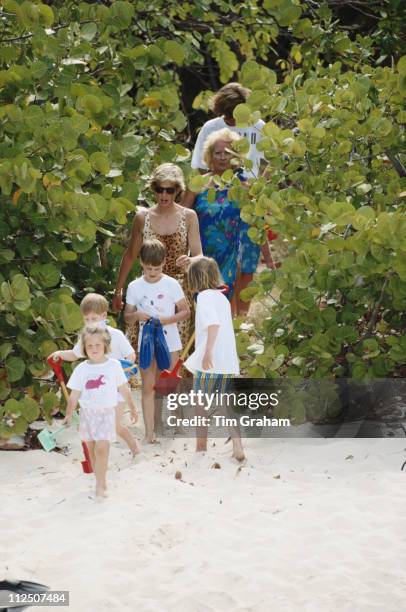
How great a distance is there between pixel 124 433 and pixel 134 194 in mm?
1385

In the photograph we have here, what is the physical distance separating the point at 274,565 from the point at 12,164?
88.8 inches

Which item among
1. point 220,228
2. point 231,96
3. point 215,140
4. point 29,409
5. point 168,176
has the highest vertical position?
point 231,96

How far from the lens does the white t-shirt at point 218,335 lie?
5.04 metres

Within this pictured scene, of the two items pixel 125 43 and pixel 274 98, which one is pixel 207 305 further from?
pixel 125 43

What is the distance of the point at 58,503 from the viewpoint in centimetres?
473

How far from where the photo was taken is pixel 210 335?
5023 millimetres

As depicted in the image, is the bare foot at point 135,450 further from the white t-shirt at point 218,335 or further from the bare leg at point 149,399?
the white t-shirt at point 218,335

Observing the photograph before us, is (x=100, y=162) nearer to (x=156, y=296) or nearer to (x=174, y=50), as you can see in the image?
(x=156, y=296)

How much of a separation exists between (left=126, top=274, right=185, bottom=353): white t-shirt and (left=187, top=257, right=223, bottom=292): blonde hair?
0.41 metres

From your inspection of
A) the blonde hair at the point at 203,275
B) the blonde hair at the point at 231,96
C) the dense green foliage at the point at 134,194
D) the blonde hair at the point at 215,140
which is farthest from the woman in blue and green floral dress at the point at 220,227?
the blonde hair at the point at 203,275

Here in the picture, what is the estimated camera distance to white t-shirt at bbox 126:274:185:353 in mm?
5523

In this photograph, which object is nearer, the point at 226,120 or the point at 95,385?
the point at 95,385

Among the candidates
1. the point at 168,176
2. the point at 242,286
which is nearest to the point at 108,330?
the point at 168,176

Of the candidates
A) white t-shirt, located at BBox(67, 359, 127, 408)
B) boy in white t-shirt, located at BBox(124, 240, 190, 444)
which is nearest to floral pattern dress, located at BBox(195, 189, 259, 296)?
boy in white t-shirt, located at BBox(124, 240, 190, 444)
